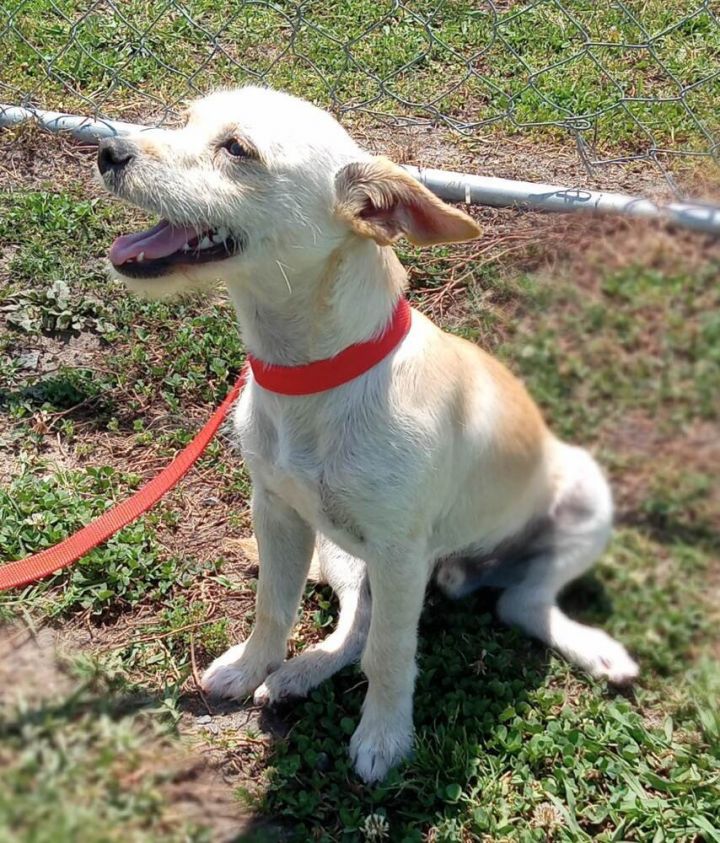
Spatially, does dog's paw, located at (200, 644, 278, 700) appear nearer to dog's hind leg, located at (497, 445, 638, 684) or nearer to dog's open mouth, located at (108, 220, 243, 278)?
dog's hind leg, located at (497, 445, 638, 684)

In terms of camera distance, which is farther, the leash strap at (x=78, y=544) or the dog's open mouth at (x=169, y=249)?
the leash strap at (x=78, y=544)

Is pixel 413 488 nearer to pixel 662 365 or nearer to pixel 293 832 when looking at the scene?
pixel 662 365

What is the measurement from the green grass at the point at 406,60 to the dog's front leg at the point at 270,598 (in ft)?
10.6

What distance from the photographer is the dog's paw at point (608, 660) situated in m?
2.71

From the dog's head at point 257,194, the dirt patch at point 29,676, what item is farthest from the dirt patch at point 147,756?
the dog's head at point 257,194

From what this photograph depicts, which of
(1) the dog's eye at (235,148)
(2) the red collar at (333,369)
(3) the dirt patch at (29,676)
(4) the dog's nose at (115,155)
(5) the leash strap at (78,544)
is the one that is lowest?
(5) the leash strap at (78,544)

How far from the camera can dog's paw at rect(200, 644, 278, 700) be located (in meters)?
2.92

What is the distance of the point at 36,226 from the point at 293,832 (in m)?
3.32

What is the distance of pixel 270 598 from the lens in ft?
9.41

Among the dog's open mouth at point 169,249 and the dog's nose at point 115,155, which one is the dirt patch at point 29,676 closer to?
the dog's open mouth at point 169,249

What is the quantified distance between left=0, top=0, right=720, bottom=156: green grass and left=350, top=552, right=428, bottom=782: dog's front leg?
3.46 m

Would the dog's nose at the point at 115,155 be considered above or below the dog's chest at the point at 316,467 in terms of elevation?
above

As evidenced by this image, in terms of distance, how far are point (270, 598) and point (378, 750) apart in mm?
601

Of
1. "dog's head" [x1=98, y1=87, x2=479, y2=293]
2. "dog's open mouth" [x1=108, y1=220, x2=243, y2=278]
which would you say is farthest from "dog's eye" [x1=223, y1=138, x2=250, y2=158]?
"dog's open mouth" [x1=108, y1=220, x2=243, y2=278]
